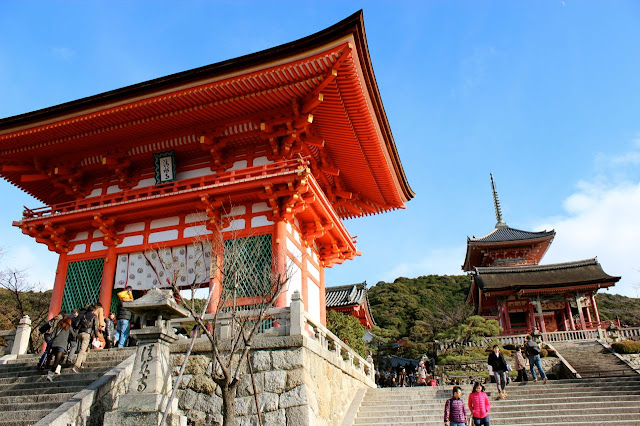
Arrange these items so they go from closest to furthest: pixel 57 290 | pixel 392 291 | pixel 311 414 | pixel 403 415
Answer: pixel 311 414 → pixel 403 415 → pixel 57 290 → pixel 392 291

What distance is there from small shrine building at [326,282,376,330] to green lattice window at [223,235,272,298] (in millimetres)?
18099

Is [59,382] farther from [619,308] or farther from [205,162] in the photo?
[619,308]

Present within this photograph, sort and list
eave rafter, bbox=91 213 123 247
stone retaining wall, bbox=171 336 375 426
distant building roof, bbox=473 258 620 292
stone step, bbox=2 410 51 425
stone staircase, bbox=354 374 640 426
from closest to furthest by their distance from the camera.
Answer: stone step, bbox=2 410 51 425 → stone retaining wall, bbox=171 336 375 426 → stone staircase, bbox=354 374 640 426 → eave rafter, bbox=91 213 123 247 → distant building roof, bbox=473 258 620 292

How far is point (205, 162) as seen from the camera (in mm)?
15008

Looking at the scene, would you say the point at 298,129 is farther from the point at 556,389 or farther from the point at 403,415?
the point at 556,389

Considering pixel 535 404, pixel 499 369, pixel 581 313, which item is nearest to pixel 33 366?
pixel 499 369

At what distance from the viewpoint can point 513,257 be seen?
40.8 meters

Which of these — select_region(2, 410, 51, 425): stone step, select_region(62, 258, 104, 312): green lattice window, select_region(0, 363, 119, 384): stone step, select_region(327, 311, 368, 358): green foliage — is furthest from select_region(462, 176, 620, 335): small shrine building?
select_region(2, 410, 51, 425): stone step

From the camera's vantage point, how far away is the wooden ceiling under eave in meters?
11.9

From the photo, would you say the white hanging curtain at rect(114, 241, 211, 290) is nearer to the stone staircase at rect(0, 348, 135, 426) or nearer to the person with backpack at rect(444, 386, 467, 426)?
the stone staircase at rect(0, 348, 135, 426)

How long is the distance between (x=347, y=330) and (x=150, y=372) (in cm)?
1524

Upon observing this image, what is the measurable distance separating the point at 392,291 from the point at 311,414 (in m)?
61.2

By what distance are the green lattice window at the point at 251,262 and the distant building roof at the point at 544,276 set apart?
23.0 m

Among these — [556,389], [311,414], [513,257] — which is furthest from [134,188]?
[513,257]
